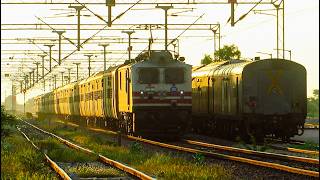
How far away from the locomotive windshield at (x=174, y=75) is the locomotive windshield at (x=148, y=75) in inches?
17.0

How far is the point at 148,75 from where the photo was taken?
27.3 metres

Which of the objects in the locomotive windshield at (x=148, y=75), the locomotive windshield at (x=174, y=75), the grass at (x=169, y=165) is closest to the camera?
the grass at (x=169, y=165)

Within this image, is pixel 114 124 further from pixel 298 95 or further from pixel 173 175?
pixel 173 175

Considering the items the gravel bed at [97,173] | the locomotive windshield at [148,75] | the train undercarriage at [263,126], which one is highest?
the locomotive windshield at [148,75]

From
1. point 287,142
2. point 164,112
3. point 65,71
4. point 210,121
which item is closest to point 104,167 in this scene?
point 164,112

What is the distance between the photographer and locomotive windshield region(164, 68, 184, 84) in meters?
27.5

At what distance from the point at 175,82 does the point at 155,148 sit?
16.6 feet

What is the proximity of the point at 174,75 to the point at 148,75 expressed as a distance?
3.73ft

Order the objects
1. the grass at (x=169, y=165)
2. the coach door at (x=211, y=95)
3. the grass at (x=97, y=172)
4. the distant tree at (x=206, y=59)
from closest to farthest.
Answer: the grass at (x=169, y=165), the grass at (x=97, y=172), the coach door at (x=211, y=95), the distant tree at (x=206, y=59)

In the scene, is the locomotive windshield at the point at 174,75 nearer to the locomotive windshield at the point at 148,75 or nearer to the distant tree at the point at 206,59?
the locomotive windshield at the point at 148,75

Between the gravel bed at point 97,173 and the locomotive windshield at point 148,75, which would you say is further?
the locomotive windshield at point 148,75

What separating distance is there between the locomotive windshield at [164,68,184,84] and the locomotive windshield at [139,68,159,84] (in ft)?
1.41

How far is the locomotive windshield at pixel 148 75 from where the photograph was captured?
2714 cm

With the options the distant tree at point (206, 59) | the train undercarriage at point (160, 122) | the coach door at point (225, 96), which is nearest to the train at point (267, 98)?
the coach door at point (225, 96)
